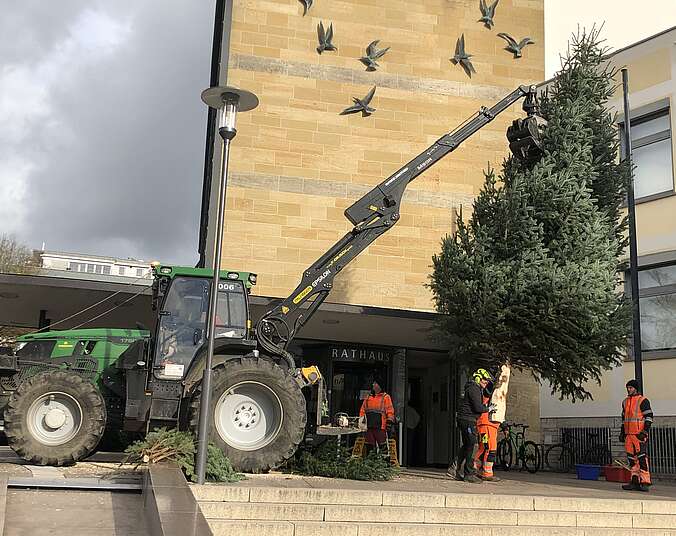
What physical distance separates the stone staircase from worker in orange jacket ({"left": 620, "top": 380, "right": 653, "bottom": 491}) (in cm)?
293

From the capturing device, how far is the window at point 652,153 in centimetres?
1831

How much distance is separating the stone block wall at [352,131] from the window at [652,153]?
3.19m

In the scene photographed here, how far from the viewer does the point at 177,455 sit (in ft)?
31.1

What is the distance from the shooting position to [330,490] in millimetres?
8812

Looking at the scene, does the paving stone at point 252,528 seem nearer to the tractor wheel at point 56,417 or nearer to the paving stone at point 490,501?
the paving stone at point 490,501

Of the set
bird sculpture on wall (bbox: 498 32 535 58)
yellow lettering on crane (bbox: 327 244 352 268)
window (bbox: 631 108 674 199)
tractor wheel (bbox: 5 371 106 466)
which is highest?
bird sculpture on wall (bbox: 498 32 535 58)

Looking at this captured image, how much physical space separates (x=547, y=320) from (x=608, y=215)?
284cm

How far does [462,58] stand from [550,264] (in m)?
8.57

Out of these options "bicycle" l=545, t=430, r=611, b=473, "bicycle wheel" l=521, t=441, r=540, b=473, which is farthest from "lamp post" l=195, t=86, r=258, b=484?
"bicycle" l=545, t=430, r=611, b=473

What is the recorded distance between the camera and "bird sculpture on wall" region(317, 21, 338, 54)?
768 inches

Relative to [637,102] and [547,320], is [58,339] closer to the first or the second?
[547,320]

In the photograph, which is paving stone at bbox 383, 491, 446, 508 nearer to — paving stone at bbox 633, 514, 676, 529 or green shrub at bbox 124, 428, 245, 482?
green shrub at bbox 124, 428, 245, 482

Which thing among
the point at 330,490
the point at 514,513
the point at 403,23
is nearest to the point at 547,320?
the point at 514,513

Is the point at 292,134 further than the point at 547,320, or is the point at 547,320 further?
the point at 292,134
